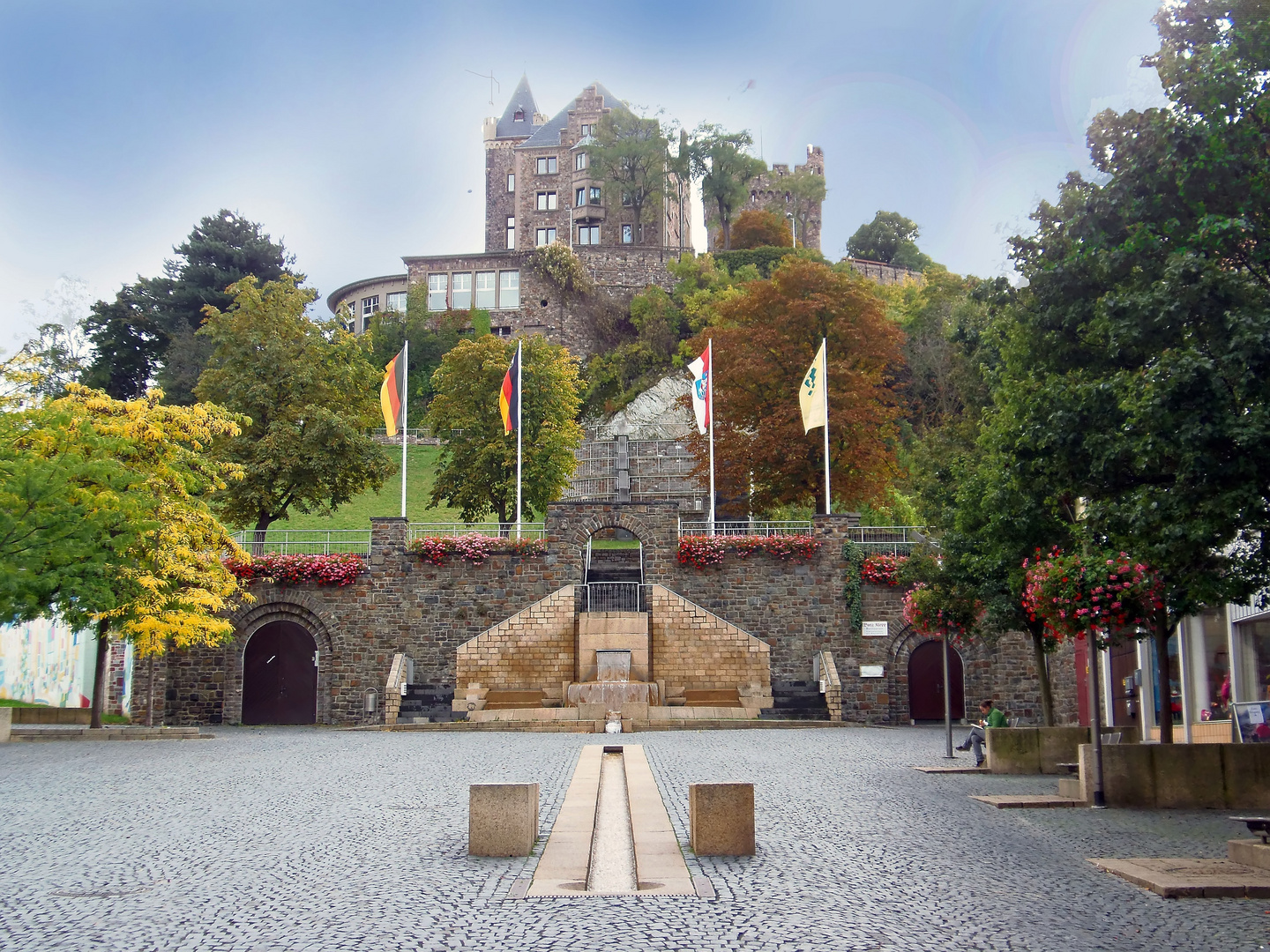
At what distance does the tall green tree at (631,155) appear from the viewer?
8212cm

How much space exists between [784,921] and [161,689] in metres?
29.5

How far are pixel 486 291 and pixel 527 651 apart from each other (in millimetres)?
47086

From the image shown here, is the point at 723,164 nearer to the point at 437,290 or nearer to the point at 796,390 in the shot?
the point at 437,290

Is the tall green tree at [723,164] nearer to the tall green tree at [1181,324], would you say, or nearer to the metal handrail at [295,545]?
the metal handrail at [295,545]

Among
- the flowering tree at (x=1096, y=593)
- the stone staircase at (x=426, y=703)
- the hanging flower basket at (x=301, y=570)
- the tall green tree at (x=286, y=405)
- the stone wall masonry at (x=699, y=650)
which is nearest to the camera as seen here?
the flowering tree at (x=1096, y=593)

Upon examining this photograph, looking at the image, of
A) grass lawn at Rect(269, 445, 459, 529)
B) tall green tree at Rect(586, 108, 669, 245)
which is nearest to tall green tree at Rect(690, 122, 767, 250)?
tall green tree at Rect(586, 108, 669, 245)

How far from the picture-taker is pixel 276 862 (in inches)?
416

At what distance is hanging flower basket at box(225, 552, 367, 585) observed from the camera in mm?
34125

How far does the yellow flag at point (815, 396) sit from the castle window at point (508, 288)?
43914 mm

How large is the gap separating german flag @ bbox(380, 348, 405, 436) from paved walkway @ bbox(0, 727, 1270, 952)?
54.8 ft

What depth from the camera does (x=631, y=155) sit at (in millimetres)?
82750

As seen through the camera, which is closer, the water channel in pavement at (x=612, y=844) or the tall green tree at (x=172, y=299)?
the water channel in pavement at (x=612, y=844)

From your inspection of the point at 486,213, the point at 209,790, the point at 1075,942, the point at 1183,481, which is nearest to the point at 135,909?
the point at 1075,942

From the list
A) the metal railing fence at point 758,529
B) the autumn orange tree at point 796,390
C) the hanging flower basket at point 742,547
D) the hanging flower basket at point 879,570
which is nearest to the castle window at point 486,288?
the autumn orange tree at point 796,390
